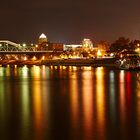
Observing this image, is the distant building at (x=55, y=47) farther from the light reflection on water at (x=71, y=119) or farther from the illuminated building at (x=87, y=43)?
the light reflection on water at (x=71, y=119)

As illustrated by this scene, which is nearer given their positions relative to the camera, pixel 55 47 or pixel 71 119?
pixel 71 119

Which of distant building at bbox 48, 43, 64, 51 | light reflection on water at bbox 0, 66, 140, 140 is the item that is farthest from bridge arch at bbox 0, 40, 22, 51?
light reflection on water at bbox 0, 66, 140, 140

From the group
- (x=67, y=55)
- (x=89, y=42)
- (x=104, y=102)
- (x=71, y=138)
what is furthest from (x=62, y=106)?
(x=89, y=42)

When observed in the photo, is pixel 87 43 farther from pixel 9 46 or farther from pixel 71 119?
pixel 71 119

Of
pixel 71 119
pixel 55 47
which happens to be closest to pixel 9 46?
pixel 55 47

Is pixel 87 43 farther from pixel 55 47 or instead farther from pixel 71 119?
pixel 71 119

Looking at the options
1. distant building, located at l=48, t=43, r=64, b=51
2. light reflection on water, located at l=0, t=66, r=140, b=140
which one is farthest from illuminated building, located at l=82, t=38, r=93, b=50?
light reflection on water, located at l=0, t=66, r=140, b=140

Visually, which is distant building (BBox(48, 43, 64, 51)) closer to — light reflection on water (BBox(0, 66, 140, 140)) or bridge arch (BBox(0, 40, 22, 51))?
bridge arch (BBox(0, 40, 22, 51))

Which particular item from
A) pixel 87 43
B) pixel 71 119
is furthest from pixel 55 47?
pixel 71 119

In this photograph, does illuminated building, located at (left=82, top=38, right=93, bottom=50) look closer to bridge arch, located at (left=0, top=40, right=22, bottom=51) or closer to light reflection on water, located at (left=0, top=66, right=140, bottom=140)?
bridge arch, located at (left=0, top=40, right=22, bottom=51)

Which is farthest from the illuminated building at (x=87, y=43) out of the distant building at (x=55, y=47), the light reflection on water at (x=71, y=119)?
the light reflection on water at (x=71, y=119)

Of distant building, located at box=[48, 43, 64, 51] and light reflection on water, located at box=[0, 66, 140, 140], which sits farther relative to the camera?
distant building, located at box=[48, 43, 64, 51]

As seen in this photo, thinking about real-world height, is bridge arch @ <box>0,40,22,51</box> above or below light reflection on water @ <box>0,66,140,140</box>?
above

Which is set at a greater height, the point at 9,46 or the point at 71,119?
the point at 9,46
